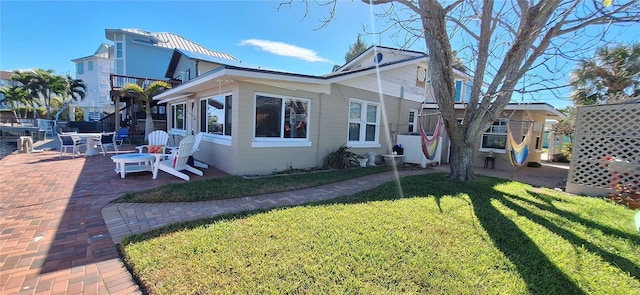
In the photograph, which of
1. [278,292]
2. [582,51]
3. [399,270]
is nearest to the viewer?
[278,292]

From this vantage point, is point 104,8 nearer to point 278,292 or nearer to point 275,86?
point 275,86

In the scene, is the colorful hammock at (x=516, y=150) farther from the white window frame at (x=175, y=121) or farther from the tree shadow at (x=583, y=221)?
the white window frame at (x=175, y=121)

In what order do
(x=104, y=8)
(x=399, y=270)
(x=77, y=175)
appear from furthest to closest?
(x=104, y=8) → (x=77, y=175) → (x=399, y=270)

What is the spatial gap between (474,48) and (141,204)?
8755mm

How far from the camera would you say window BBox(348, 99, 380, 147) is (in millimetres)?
10055

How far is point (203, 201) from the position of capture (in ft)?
16.6

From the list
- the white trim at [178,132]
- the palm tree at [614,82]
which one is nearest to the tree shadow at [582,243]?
the palm tree at [614,82]

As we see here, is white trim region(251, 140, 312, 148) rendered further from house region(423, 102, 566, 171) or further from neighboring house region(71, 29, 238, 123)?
neighboring house region(71, 29, 238, 123)

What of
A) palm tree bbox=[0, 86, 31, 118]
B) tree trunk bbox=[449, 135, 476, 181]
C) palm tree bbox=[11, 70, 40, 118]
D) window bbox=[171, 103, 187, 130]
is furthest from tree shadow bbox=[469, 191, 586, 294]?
palm tree bbox=[0, 86, 31, 118]

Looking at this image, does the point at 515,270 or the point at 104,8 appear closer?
the point at 515,270

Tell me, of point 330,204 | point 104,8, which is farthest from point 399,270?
point 104,8

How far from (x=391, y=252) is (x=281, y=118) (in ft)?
18.3

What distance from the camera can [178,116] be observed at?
13.1 meters

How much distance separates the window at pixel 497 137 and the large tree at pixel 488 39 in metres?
5.00
